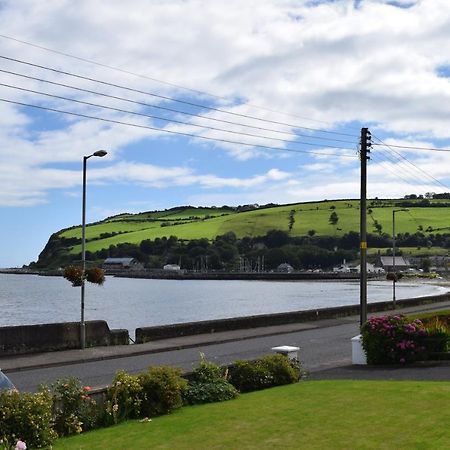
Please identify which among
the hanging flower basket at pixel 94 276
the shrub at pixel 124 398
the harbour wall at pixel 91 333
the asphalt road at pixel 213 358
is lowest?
the asphalt road at pixel 213 358

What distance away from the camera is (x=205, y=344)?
79.0 feet

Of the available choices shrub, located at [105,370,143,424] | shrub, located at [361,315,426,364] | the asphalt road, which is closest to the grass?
shrub, located at [105,370,143,424]

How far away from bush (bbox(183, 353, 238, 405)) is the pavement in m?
3.43

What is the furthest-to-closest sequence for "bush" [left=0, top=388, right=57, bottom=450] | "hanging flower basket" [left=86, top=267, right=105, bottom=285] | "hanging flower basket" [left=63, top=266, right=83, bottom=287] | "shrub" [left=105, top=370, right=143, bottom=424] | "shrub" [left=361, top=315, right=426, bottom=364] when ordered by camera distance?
1. "hanging flower basket" [left=86, top=267, right=105, bottom=285]
2. "hanging flower basket" [left=63, top=266, right=83, bottom=287]
3. "shrub" [left=361, top=315, right=426, bottom=364]
4. "shrub" [left=105, top=370, right=143, bottom=424]
5. "bush" [left=0, top=388, right=57, bottom=450]

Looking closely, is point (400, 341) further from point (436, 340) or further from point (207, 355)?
point (207, 355)

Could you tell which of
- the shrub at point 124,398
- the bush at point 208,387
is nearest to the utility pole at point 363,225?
the bush at point 208,387

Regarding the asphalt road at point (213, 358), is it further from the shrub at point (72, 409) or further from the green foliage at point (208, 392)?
the shrub at point (72, 409)

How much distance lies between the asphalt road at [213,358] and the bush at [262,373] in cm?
321

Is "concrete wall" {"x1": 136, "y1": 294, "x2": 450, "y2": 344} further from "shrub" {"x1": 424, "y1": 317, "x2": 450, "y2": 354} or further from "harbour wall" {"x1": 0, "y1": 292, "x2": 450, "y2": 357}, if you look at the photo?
"shrub" {"x1": 424, "y1": 317, "x2": 450, "y2": 354}

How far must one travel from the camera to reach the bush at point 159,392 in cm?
1119

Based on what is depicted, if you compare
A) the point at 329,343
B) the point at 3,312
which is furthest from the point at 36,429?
the point at 3,312

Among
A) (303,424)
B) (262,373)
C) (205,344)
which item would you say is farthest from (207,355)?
(303,424)

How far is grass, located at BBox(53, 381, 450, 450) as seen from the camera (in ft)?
28.3

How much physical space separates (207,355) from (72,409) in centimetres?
1096
